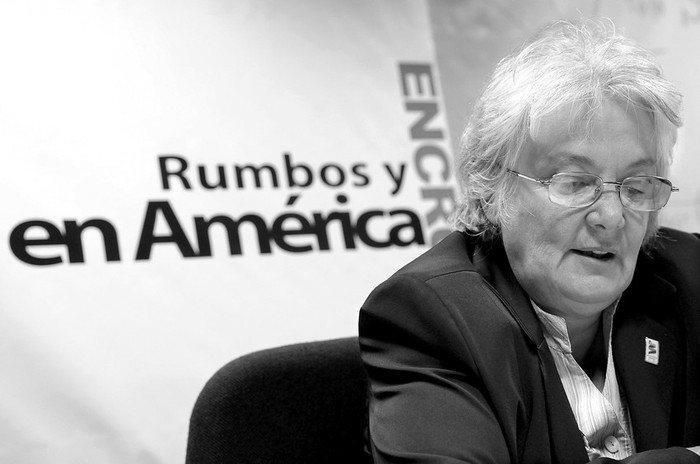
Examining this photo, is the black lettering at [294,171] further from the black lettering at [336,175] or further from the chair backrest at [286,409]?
the chair backrest at [286,409]

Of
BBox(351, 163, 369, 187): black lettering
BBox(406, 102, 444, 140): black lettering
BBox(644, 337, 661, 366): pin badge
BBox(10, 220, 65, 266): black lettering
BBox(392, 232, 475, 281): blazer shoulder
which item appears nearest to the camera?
BBox(392, 232, 475, 281): blazer shoulder

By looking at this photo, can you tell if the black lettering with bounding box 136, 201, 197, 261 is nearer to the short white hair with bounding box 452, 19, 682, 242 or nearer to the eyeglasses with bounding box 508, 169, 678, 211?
the short white hair with bounding box 452, 19, 682, 242

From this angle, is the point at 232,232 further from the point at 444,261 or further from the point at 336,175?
the point at 444,261

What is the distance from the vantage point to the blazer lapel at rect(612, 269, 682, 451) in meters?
1.38

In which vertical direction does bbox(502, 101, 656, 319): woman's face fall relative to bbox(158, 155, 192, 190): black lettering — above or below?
below

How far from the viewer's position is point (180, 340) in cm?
229

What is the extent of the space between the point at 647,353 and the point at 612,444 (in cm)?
18

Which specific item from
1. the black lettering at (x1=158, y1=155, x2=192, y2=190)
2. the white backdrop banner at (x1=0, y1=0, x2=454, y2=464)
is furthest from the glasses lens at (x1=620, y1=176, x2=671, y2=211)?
the black lettering at (x1=158, y1=155, x2=192, y2=190)

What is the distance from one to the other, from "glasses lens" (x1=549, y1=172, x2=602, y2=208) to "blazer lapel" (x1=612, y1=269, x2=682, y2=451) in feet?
1.00

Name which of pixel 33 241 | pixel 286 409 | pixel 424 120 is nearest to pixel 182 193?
pixel 33 241

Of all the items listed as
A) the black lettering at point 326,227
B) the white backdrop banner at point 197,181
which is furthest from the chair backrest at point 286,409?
the black lettering at point 326,227

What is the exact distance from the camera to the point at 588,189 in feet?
4.29

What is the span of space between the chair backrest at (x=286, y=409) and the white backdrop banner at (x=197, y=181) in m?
0.99

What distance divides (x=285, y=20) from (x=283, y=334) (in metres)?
1.02
